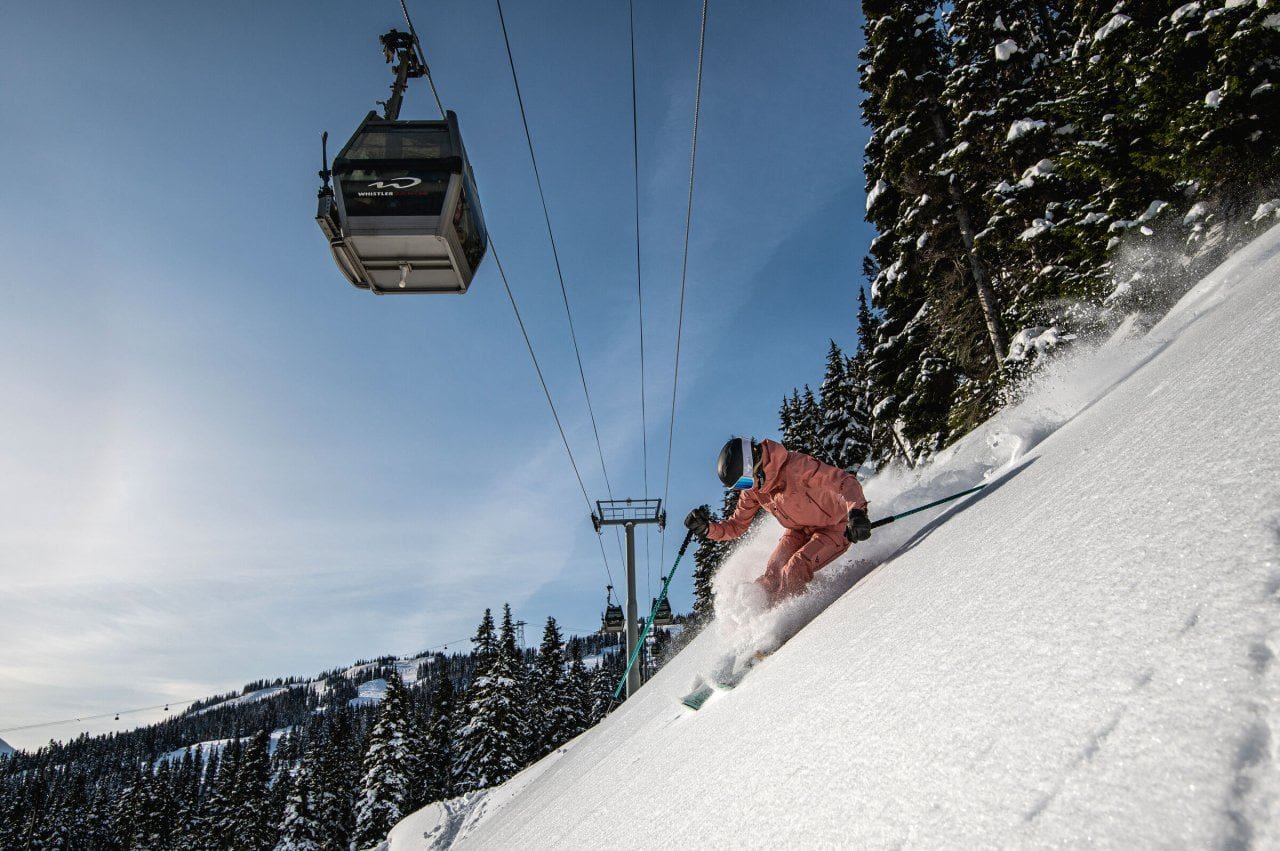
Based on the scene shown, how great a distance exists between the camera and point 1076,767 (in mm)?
997

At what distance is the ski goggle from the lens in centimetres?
465

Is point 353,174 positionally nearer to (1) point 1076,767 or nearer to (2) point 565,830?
(2) point 565,830

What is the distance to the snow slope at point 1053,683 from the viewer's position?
915 mm

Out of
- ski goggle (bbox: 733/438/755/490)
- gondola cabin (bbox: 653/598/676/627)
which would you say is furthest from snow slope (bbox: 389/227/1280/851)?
gondola cabin (bbox: 653/598/676/627)

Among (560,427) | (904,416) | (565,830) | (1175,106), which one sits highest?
(560,427)

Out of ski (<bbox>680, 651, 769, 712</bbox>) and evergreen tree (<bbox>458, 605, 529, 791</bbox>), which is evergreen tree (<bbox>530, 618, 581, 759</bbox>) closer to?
evergreen tree (<bbox>458, 605, 529, 791</bbox>)

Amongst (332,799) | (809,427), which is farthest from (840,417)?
(332,799)

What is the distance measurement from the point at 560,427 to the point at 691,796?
13.5 metres

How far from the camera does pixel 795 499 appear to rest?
4.78 metres

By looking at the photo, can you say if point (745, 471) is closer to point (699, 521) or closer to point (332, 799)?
→ point (699, 521)

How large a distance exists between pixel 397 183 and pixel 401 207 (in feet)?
1.03

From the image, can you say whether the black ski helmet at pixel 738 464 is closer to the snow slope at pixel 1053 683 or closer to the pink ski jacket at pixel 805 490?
the pink ski jacket at pixel 805 490

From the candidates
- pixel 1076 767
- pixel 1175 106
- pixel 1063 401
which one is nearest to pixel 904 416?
pixel 1175 106

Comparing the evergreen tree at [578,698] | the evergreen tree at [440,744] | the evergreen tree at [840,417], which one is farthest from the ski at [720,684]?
the evergreen tree at [440,744]
